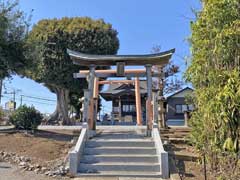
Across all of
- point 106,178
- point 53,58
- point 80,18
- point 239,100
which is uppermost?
point 80,18

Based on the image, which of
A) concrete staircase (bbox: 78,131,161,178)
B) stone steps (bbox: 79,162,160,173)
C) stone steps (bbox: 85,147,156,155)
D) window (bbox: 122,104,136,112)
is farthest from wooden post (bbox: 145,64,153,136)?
window (bbox: 122,104,136,112)

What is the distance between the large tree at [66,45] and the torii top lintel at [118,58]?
1163cm

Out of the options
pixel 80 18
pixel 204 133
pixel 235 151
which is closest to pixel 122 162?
pixel 204 133

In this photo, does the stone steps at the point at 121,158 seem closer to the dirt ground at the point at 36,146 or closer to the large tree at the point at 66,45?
the dirt ground at the point at 36,146

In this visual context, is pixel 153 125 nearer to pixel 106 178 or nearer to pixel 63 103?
pixel 106 178

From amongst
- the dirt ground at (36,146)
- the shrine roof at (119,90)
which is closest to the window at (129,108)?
the shrine roof at (119,90)

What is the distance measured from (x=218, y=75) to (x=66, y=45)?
797 inches

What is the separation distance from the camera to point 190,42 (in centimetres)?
474

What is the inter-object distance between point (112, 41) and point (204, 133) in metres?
20.0

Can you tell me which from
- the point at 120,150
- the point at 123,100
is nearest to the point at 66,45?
the point at 123,100

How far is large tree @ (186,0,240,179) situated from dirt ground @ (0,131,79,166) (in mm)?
Result: 5327

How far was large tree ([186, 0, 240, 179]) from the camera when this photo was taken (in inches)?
147

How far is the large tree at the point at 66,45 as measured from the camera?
22.7m

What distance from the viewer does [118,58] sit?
35.6ft
